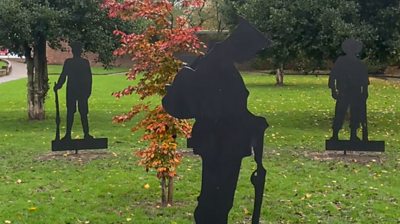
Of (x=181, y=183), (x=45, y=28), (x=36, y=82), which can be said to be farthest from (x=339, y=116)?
(x=36, y=82)

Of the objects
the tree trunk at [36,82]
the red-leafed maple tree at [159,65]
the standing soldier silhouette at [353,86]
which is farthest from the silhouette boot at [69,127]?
the tree trunk at [36,82]

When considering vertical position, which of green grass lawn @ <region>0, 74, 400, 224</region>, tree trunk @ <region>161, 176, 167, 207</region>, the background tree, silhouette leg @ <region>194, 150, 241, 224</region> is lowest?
green grass lawn @ <region>0, 74, 400, 224</region>

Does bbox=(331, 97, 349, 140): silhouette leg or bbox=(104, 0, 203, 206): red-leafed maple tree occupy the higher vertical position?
bbox=(104, 0, 203, 206): red-leafed maple tree

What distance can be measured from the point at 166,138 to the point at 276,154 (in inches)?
169

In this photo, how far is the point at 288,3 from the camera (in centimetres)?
1478

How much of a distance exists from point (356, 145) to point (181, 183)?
369 centimetres

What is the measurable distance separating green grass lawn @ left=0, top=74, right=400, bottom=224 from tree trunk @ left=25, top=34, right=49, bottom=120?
3.93ft

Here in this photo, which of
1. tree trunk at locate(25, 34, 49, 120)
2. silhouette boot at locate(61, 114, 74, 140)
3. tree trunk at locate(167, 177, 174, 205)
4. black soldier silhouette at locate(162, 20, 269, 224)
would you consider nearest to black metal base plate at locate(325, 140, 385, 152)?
tree trunk at locate(167, 177, 174, 205)

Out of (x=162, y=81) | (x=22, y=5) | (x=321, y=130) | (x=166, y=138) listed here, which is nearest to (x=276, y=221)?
(x=166, y=138)

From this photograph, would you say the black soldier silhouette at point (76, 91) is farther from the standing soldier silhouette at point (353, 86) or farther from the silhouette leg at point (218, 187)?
the silhouette leg at point (218, 187)

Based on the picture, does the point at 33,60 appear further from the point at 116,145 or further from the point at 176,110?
the point at 176,110

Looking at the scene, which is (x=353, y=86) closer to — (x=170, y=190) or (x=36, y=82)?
(x=170, y=190)

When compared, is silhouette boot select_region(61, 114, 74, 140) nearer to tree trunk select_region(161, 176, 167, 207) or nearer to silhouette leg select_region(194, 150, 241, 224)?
tree trunk select_region(161, 176, 167, 207)

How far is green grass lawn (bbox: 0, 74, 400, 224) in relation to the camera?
24.6 ft
